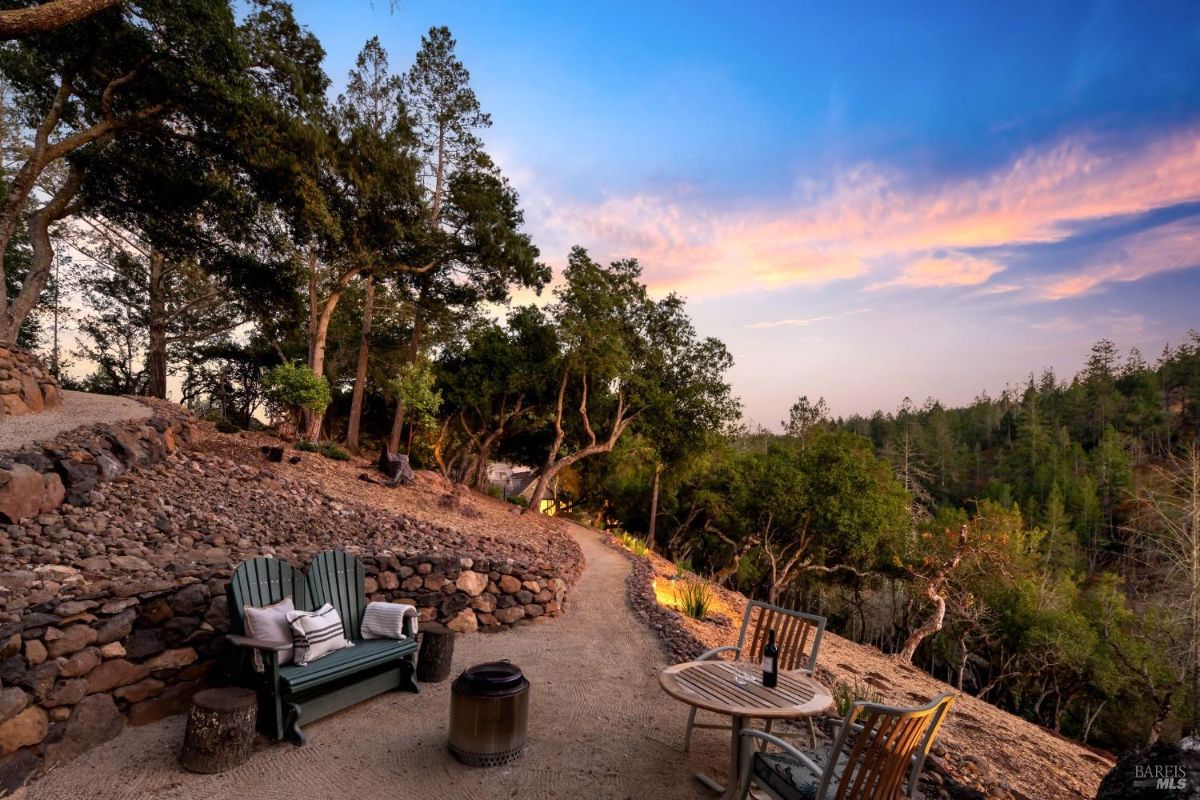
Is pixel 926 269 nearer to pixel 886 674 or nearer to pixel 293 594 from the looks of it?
pixel 886 674

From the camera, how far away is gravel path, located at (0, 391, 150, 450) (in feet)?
20.7

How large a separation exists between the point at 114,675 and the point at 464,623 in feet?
9.98

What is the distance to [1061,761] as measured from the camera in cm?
666

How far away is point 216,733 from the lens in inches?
116

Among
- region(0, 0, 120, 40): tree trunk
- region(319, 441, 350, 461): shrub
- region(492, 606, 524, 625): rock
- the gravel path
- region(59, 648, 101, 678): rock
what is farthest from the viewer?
region(319, 441, 350, 461): shrub

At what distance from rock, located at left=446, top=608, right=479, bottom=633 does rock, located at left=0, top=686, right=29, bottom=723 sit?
3378 mm

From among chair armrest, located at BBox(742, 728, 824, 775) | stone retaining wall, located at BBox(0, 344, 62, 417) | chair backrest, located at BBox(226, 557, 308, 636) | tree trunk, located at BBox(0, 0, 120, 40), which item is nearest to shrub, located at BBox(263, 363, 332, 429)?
stone retaining wall, located at BBox(0, 344, 62, 417)

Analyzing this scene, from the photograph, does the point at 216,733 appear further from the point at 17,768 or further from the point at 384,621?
the point at 384,621

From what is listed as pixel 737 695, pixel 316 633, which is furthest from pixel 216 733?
pixel 737 695

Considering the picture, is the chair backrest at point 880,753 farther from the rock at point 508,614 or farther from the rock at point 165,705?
the rock at point 508,614

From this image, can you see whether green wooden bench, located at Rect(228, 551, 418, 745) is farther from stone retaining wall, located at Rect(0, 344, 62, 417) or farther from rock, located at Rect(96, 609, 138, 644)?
stone retaining wall, located at Rect(0, 344, 62, 417)

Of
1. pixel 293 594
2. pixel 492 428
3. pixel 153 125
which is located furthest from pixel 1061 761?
pixel 153 125

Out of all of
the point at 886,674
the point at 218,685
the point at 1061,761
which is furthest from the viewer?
the point at 886,674

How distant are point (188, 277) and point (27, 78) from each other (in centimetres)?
1089
